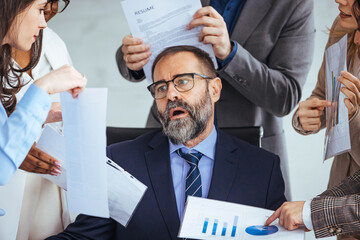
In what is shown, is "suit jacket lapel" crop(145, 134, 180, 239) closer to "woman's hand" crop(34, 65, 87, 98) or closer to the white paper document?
the white paper document

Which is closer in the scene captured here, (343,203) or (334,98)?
(343,203)

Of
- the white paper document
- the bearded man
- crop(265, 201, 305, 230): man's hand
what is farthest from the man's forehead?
crop(265, 201, 305, 230): man's hand

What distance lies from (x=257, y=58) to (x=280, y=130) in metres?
0.39

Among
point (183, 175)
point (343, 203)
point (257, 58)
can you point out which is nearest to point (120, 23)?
point (257, 58)

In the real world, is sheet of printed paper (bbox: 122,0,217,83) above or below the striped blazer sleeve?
above

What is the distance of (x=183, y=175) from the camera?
2096 mm

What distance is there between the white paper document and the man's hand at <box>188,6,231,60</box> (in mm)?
682

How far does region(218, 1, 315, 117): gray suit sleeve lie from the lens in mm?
2305

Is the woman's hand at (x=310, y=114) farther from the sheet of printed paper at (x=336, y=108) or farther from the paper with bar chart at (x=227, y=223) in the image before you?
the paper with bar chart at (x=227, y=223)

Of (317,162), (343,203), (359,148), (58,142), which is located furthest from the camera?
(317,162)

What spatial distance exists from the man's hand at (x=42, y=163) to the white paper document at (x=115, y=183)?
15mm

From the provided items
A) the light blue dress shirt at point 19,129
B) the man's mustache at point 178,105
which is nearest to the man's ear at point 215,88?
the man's mustache at point 178,105

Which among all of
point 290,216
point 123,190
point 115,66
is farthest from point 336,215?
point 115,66

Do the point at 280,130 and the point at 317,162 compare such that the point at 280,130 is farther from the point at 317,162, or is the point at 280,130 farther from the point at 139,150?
the point at 317,162
